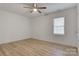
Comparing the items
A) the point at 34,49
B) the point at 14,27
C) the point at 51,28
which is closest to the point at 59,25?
the point at 51,28

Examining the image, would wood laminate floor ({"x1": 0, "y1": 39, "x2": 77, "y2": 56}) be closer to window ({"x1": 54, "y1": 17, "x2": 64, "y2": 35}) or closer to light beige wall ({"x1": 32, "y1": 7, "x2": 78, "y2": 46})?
light beige wall ({"x1": 32, "y1": 7, "x2": 78, "y2": 46})

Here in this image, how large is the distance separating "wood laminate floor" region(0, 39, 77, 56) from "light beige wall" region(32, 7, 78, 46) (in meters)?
0.10

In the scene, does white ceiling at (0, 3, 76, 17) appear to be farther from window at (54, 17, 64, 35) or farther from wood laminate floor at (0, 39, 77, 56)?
wood laminate floor at (0, 39, 77, 56)

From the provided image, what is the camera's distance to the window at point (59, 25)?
142 centimetres

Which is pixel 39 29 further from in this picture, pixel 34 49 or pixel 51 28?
pixel 34 49

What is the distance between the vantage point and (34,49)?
150 centimetres

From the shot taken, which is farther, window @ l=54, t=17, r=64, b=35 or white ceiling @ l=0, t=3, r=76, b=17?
window @ l=54, t=17, r=64, b=35

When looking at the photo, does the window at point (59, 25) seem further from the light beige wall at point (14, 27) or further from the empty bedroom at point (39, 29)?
the light beige wall at point (14, 27)

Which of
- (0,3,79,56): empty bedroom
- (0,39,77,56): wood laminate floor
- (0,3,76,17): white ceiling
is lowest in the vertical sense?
(0,39,77,56): wood laminate floor

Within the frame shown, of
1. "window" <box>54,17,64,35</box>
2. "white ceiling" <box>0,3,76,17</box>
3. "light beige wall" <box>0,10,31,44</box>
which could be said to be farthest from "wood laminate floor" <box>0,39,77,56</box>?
"white ceiling" <box>0,3,76,17</box>

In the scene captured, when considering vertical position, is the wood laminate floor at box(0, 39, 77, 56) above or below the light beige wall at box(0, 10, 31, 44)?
below

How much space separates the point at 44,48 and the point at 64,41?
1.21ft

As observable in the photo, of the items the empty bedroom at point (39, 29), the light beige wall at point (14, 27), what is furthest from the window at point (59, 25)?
the light beige wall at point (14, 27)

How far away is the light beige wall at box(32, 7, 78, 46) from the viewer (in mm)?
1366
